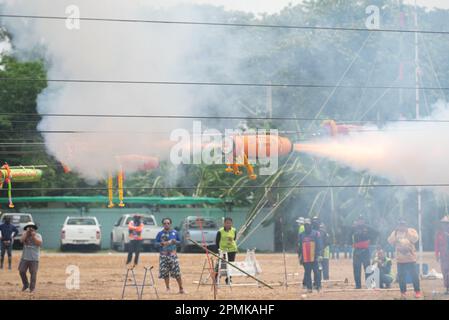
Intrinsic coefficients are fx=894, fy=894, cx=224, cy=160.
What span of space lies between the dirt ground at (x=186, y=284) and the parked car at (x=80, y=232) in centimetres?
386

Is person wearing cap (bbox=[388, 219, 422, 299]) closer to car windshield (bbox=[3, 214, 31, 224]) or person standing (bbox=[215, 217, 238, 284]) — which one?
person standing (bbox=[215, 217, 238, 284])

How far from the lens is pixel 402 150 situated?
24.1 metres

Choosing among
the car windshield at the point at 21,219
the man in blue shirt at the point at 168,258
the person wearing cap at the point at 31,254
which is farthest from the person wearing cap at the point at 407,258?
the car windshield at the point at 21,219

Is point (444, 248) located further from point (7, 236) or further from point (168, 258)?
point (7, 236)

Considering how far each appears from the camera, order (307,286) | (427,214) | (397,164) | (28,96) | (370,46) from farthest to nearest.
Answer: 1. (427,214)
2. (370,46)
3. (28,96)
4. (397,164)
5. (307,286)

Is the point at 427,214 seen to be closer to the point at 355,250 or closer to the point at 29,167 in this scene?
the point at 355,250

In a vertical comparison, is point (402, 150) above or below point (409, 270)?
above

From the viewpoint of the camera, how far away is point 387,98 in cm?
3391

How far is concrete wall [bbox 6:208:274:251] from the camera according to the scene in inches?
1647

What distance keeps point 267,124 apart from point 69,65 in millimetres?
16622

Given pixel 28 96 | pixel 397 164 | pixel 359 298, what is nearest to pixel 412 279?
pixel 359 298

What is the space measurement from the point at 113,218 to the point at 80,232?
4.74 meters

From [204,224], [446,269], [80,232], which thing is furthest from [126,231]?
[446,269]

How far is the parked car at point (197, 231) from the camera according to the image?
122 feet
